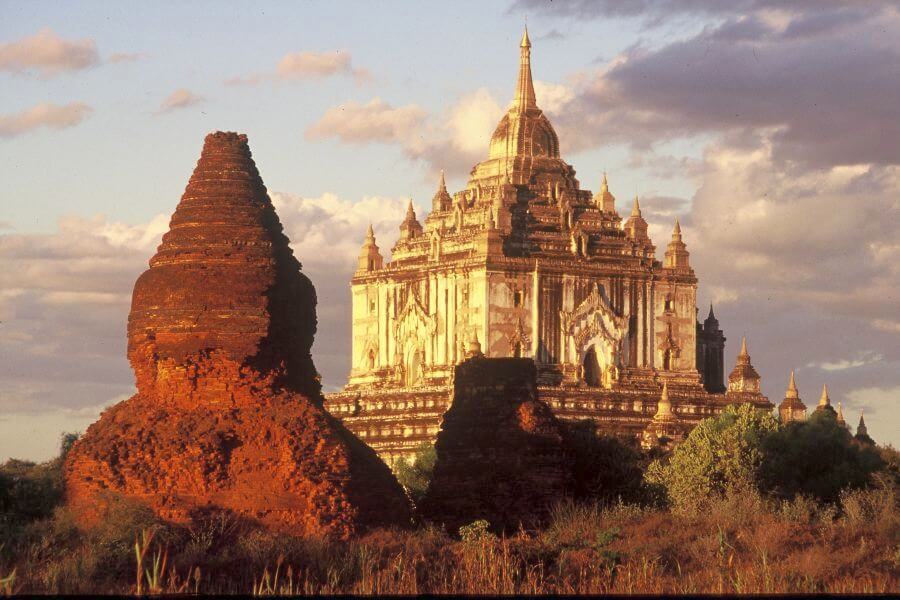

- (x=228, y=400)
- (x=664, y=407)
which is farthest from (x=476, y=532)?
(x=664, y=407)

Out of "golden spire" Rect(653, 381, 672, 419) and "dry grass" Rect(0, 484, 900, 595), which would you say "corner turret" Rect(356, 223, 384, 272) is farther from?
"dry grass" Rect(0, 484, 900, 595)

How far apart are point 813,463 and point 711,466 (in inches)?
163

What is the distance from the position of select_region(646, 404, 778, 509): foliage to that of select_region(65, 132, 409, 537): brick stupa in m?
12.0

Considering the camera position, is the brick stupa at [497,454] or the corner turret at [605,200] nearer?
the brick stupa at [497,454]

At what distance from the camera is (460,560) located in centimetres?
3509

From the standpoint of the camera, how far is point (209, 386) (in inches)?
1491

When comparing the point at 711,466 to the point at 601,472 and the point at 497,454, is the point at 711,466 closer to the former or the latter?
the point at 601,472

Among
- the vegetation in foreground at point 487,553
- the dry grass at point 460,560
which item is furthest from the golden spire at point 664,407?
the dry grass at point 460,560

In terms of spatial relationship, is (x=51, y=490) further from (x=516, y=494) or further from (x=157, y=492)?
(x=516, y=494)

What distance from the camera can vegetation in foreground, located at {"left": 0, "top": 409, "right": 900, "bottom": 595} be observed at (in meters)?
32.1

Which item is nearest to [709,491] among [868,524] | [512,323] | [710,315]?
[868,524]

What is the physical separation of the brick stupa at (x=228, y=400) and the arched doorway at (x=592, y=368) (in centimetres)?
3623

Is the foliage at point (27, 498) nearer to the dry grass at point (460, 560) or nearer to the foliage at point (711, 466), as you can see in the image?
the dry grass at point (460, 560)

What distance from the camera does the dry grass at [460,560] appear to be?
31.9 m
